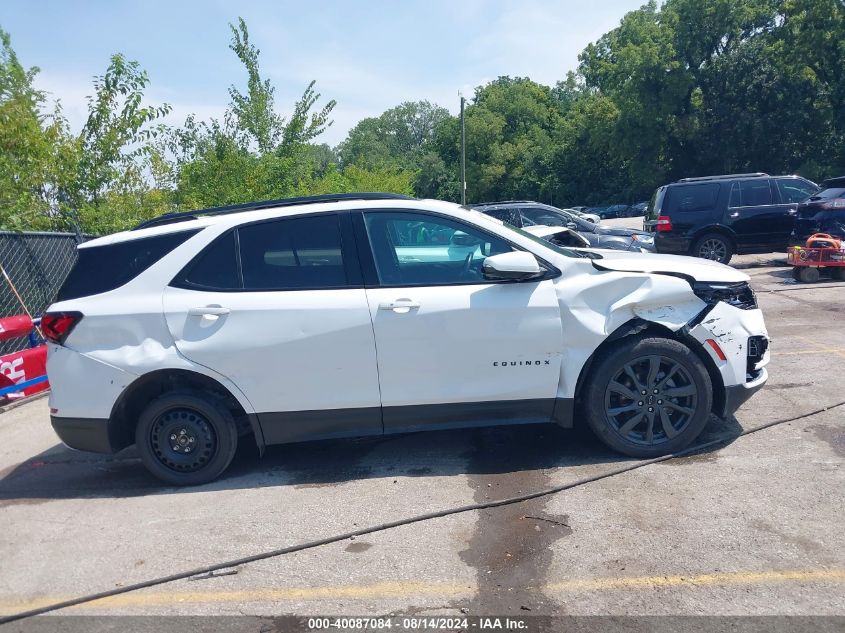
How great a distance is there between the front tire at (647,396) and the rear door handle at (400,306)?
128cm

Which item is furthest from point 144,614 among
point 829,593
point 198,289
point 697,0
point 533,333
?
point 697,0

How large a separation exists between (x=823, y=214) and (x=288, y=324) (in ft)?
39.7

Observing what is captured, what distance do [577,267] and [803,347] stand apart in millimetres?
4305

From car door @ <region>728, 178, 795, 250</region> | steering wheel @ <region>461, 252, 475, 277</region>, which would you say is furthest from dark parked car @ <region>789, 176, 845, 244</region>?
steering wheel @ <region>461, 252, 475, 277</region>

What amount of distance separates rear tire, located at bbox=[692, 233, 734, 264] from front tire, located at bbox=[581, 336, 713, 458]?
10898mm

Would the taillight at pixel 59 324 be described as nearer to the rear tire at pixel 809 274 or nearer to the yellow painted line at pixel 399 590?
the yellow painted line at pixel 399 590

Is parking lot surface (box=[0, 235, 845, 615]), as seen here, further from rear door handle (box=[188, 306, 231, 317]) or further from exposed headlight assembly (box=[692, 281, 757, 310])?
→ rear door handle (box=[188, 306, 231, 317])

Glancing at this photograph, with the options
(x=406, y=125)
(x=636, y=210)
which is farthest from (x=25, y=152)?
(x=406, y=125)

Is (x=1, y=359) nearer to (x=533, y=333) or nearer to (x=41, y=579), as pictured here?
(x=41, y=579)

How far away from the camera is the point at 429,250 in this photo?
5.19 m

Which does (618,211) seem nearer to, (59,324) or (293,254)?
(293,254)

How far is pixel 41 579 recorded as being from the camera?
4090 millimetres

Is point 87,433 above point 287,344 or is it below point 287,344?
below

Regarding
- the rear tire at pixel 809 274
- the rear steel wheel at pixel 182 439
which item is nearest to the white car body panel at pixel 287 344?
the rear steel wheel at pixel 182 439
